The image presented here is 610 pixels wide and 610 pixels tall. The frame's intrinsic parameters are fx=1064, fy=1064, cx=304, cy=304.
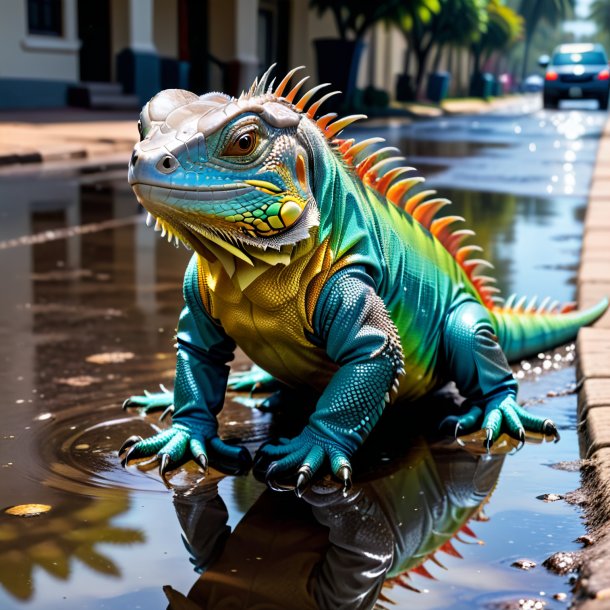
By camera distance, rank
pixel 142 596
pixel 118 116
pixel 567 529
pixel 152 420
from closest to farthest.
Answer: pixel 142 596 < pixel 567 529 < pixel 152 420 < pixel 118 116

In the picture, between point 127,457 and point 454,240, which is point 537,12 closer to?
point 454,240

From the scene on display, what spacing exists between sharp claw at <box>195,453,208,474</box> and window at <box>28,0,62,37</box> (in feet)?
74.6

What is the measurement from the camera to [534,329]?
16.6ft

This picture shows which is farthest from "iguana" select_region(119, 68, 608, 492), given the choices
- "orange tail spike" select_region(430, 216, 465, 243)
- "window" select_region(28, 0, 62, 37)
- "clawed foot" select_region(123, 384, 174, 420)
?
"window" select_region(28, 0, 62, 37)

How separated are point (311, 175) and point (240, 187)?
37 cm

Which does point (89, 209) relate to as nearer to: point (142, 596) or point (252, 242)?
point (252, 242)

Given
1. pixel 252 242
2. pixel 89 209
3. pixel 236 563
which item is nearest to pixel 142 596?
pixel 236 563

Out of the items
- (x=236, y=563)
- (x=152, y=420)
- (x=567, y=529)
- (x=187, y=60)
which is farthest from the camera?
(x=187, y=60)

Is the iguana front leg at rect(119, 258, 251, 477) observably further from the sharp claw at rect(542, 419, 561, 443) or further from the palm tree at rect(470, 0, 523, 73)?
the palm tree at rect(470, 0, 523, 73)

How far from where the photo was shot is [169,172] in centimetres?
314

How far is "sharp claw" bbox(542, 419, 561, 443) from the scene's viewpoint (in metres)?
4.03

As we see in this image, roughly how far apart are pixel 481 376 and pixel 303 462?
0.97 metres

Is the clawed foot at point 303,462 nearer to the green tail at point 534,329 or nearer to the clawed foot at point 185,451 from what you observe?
the clawed foot at point 185,451

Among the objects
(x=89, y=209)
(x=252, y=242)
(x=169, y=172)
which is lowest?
(x=89, y=209)
